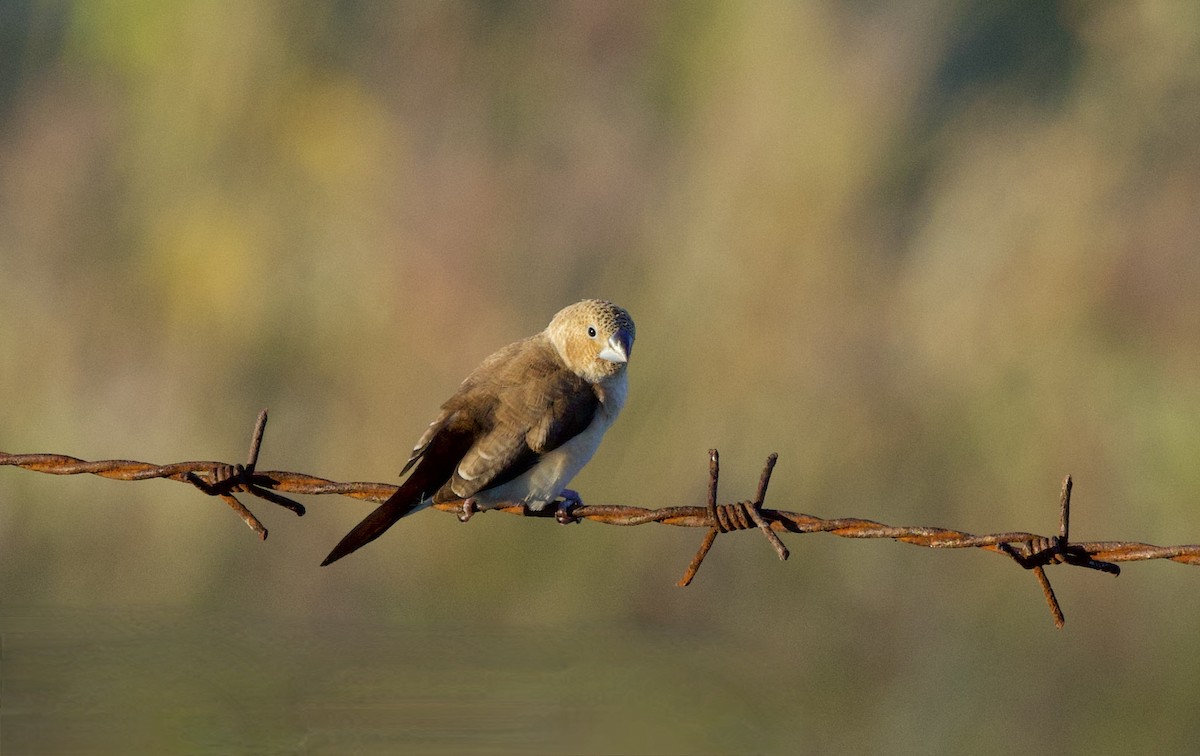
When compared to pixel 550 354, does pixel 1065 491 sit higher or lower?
lower

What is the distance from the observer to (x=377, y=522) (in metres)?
3.64

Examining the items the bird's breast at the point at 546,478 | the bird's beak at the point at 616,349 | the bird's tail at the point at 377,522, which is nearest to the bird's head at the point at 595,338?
the bird's beak at the point at 616,349

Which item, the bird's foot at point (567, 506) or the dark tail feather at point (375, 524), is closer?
the dark tail feather at point (375, 524)

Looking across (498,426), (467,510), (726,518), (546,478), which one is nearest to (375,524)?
(467,510)

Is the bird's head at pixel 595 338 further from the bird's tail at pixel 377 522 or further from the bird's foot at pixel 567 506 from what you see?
the bird's tail at pixel 377 522

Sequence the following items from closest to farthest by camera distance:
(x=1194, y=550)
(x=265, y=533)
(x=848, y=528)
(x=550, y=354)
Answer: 1. (x=1194, y=550)
2. (x=848, y=528)
3. (x=265, y=533)
4. (x=550, y=354)

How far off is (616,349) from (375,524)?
1018mm

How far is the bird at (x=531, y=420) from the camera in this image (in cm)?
400

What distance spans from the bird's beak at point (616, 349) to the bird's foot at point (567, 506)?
47 centimetres

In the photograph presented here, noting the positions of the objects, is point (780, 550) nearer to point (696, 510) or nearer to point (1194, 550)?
point (696, 510)

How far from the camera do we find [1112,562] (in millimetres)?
3043

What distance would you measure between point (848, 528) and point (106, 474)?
1952 mm

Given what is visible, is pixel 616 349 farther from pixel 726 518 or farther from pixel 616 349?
pixel 726 518

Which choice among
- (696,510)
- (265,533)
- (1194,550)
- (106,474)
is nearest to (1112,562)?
(1194,550)
